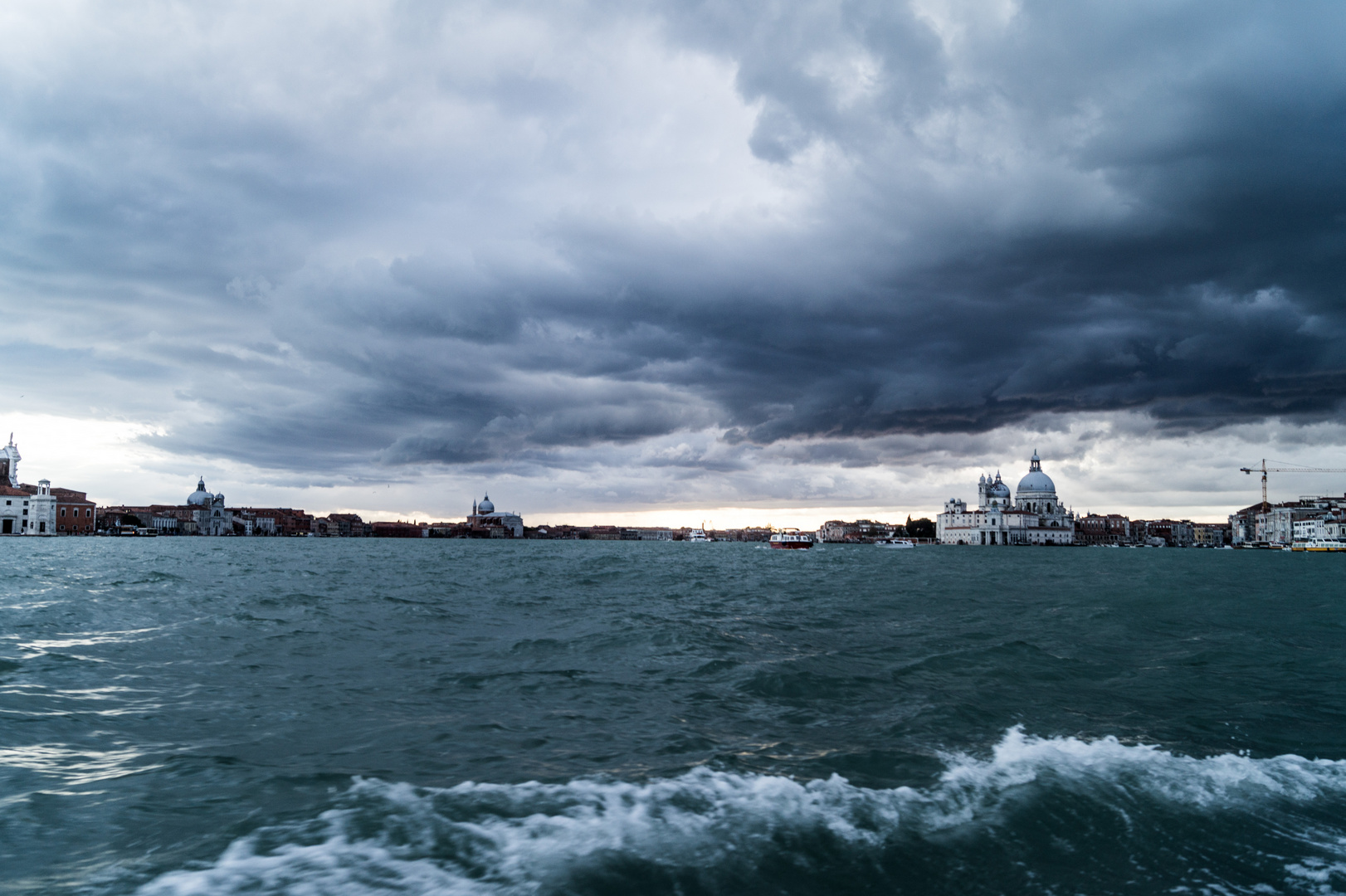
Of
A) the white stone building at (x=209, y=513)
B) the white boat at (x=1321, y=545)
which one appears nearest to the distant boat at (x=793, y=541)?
the white boat at (x=1321, y=545)

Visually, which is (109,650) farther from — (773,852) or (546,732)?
(773,852)

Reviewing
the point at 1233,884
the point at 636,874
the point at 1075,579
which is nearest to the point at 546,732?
the point at 636,874

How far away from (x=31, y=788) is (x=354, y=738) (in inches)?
98.7

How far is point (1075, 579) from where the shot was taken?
40.2 metres

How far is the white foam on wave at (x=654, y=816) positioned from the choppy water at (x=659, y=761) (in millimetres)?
30

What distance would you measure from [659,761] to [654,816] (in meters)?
1.33

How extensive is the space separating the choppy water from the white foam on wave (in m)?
0.03

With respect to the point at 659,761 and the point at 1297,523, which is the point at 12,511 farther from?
the point at 1297,523

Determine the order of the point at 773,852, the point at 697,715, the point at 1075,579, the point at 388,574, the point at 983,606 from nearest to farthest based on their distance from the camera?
the point at 773,852
the point at 697,715
the point at 983,606
the point at 388,574
the point at 1075,579

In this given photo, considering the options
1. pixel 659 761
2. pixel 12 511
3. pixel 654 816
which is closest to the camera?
pixel 654 816

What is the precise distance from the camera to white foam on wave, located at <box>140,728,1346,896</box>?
15.3 feet

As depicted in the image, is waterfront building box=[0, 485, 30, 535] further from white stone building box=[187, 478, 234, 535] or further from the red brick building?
white stone building box=[187, 478, 234, 535]

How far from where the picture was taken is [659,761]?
690cm

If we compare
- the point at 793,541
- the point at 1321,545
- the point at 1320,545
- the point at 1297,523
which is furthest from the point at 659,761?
the point at 1297,523
